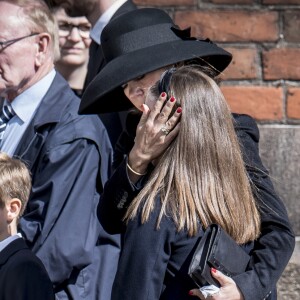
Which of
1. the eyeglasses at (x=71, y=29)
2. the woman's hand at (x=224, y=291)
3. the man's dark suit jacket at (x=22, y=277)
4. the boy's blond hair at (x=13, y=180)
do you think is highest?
the eyeglasses at (x=71, y=29)

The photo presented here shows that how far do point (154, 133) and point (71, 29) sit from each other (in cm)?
164

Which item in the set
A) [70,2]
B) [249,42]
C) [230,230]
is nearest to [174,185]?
[230,230]

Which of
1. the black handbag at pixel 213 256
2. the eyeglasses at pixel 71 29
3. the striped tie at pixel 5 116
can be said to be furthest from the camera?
the eyeglasses at pixel 71 29

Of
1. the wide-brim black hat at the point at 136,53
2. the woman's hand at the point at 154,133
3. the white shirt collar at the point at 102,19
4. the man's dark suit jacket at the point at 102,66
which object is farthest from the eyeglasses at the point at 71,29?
the woman's hand at the point at 154,133

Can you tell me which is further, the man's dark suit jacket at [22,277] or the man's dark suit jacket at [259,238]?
the man's dark suit jacket at [22,277]

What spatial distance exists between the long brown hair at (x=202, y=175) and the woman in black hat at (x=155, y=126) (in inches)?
2.0

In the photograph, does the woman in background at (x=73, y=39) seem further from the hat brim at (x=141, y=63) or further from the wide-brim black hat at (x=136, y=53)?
the hat brim at (x=141, y=63)

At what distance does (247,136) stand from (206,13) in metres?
1.15

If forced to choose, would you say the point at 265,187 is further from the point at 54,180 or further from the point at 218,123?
the point at 54,180

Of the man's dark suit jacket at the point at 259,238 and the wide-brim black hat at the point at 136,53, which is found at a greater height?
the wide-brim black hat at the point at 136,53

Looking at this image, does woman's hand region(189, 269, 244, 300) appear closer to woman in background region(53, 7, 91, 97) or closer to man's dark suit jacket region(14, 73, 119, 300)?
man's dark suit jacket region(14, 73, 119, 300)

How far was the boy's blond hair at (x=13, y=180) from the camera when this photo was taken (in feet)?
10.4

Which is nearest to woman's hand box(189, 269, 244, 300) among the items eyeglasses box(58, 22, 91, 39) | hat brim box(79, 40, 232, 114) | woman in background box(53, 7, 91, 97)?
hat brim box(79, 40, 232, 114)

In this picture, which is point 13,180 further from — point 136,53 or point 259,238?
point 259,238
